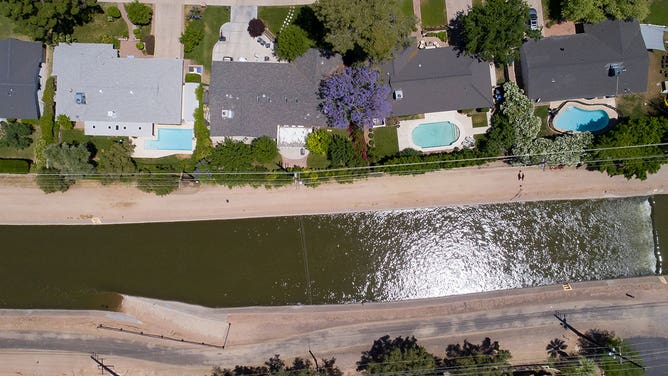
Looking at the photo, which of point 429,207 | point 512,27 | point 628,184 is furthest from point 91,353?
point 628,184

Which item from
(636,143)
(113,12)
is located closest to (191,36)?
(113,12)

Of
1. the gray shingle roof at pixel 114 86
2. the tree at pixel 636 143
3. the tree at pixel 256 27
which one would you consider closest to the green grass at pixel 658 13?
the tree at pixel 636 143

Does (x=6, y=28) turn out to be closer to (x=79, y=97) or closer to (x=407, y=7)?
(x=79, y=97)

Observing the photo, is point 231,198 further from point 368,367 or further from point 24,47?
point 24,47

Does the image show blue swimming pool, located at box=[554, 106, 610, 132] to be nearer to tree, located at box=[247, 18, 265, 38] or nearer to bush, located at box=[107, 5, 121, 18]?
tree, located at box=[247, 18, 265, 38]

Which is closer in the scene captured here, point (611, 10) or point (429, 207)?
point (611, 10)
